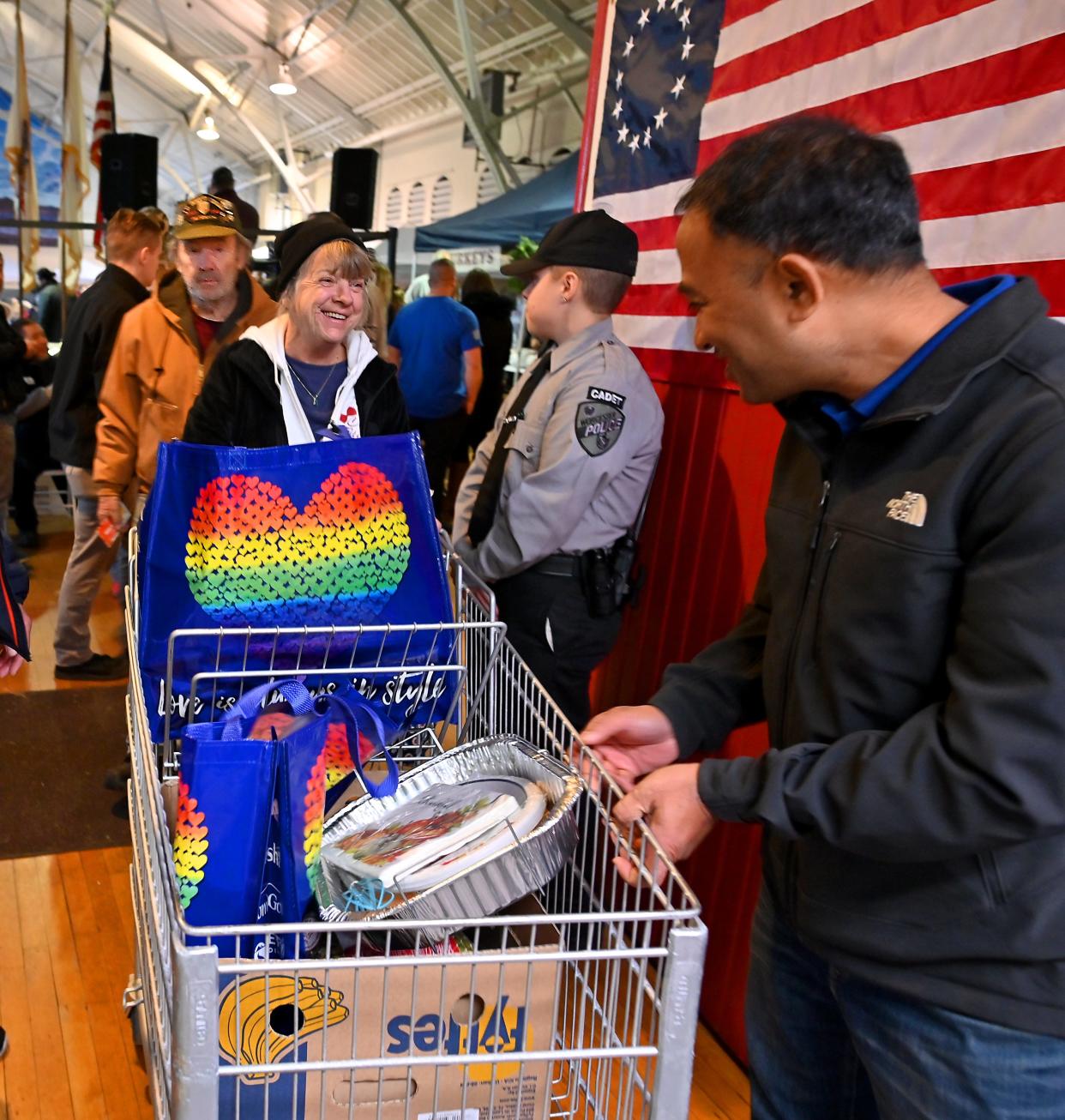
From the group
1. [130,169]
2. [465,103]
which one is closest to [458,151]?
[465,103]

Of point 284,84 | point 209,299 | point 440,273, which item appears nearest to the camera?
point 209,299

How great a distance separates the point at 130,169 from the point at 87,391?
13.3ft

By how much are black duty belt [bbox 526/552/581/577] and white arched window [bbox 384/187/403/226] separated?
15.8 meters

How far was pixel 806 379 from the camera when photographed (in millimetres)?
1050

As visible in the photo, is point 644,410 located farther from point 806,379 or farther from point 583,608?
point 806,379

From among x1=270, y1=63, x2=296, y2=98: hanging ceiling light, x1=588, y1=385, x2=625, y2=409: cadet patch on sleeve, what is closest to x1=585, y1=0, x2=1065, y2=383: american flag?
x1=588, y1=385, x2=625, y2=409: cadet patch on sleeve

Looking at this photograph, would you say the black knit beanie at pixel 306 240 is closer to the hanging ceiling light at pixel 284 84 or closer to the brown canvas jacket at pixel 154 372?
the brown canvas jacket at pixel 154 372

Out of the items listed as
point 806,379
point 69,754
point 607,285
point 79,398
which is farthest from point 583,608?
Answer: point 79,398

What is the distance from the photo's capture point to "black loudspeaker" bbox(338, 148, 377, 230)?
7539 mm

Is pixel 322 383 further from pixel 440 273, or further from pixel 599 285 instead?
pixel 440 273

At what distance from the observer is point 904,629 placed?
38.9 inches

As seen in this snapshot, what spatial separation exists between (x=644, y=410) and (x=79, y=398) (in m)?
2.78

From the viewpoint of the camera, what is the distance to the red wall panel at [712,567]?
2.29m

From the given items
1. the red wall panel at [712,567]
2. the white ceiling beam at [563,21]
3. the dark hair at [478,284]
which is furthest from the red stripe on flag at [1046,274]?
the white ceiling beam at [563,21]
